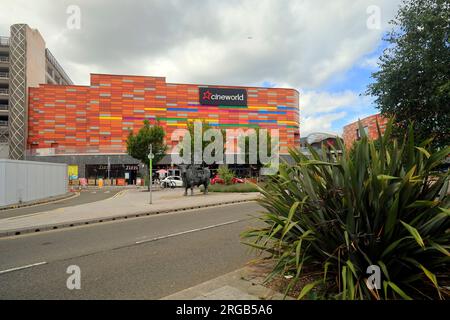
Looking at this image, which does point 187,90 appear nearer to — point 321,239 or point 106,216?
point 106,216

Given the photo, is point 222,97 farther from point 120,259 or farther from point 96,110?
point 120,259

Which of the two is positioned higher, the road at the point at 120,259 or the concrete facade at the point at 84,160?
the concrete facade at the point at 84,160

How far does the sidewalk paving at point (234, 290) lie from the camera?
371 cm

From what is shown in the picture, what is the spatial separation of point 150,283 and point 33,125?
2496 inches

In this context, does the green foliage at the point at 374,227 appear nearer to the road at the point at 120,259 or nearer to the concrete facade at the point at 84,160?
the road at the point at 120,259

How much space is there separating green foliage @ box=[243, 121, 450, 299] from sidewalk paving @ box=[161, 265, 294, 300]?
1.06ft

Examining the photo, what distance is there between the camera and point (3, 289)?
4.52 metres

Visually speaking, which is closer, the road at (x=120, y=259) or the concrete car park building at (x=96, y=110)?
the road at (x=120, y=259)

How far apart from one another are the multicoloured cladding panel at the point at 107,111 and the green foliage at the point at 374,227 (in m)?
51.2

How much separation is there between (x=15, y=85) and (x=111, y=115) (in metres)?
17.0
